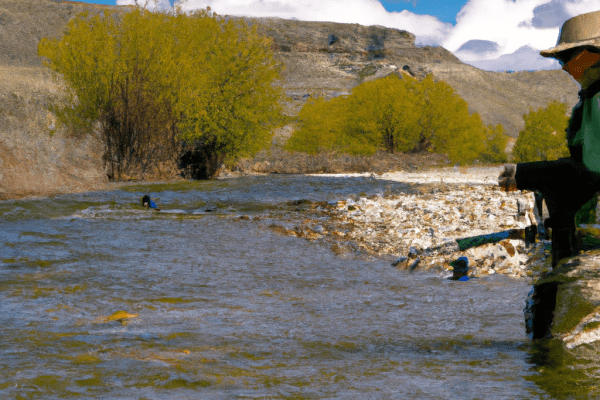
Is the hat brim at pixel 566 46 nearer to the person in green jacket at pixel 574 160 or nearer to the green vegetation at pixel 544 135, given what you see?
the person in green jacket at pixel 574 160

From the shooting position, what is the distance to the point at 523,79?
9688cm

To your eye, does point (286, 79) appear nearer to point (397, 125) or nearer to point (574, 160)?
point (397, 125)

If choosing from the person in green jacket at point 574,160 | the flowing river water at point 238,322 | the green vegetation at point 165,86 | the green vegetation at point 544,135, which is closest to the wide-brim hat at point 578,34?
the person in green jacket at point 574,160

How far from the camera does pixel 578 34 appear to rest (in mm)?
1850

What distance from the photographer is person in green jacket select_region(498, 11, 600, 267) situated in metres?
1.85

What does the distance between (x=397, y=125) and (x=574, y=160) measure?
21.8 m

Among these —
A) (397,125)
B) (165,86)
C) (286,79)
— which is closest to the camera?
(165,86)

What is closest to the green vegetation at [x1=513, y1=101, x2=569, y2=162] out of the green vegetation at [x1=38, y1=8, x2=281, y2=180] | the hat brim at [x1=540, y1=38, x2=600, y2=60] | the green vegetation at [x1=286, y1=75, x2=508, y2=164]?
the green vegetation at [x1=286, y1=75, x2=508, y2=164]

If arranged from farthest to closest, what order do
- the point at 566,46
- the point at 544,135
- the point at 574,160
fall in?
the point at 544,135 < the point at 574,160 < the point at 566,46

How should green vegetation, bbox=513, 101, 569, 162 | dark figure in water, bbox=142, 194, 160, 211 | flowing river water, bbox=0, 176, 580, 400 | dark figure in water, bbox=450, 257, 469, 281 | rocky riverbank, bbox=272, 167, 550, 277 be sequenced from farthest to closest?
green vegetation, bbox=513, 101, 569, 162 < dark figure in water, bbox=142, 194, 160, 211 < rocky riverbank, bbox=272, 167, 550, 277 < dark figure in water, bbox=450, 257, 469, 281 < flowing river water, bbox=0, 176, 580, 400

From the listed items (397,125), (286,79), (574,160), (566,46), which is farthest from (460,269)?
(286,79)

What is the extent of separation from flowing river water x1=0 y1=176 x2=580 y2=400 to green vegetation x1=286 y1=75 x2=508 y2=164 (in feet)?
48.4

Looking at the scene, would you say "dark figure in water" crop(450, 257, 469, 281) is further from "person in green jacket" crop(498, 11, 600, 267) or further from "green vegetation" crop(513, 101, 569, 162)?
"green vegetation" crop(513, 101, 569, 162)

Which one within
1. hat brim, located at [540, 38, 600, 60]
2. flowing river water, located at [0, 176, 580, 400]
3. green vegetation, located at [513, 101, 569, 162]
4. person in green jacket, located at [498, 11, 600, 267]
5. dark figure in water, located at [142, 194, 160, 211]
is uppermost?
green vegetation, located at [513, 101, 569, 162]
